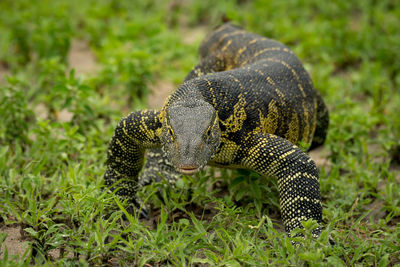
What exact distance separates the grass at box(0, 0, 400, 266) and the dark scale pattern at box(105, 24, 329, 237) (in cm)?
35

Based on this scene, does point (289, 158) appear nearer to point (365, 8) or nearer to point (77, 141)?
point (77, 141)

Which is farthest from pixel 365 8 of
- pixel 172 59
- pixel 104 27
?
pixel 104 27

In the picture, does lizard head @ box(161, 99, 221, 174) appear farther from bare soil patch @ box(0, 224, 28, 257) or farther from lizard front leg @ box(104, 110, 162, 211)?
bare soil patch @ box(0, 224, 28, 257)

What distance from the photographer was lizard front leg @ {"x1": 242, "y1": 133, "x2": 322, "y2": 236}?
4.07m

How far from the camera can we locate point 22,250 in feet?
12.6

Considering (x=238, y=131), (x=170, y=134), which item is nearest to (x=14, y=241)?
(x=170, y=134)

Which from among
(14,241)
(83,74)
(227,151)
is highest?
(227,151)

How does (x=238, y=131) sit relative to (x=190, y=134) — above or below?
below

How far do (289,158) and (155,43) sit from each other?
15.9 ft

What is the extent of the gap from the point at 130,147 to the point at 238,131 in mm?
1131

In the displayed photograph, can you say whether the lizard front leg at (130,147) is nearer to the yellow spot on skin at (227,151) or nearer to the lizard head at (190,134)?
the lizard head at (190,134)

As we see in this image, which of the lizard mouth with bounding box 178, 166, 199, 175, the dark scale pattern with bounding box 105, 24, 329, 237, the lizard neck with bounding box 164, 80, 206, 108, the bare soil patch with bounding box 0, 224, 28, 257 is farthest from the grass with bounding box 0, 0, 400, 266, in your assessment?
the lizard neck with bounding box 164, 80, 206, 108

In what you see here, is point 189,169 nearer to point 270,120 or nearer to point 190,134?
point 190,134

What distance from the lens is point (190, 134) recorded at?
11.9 feet
